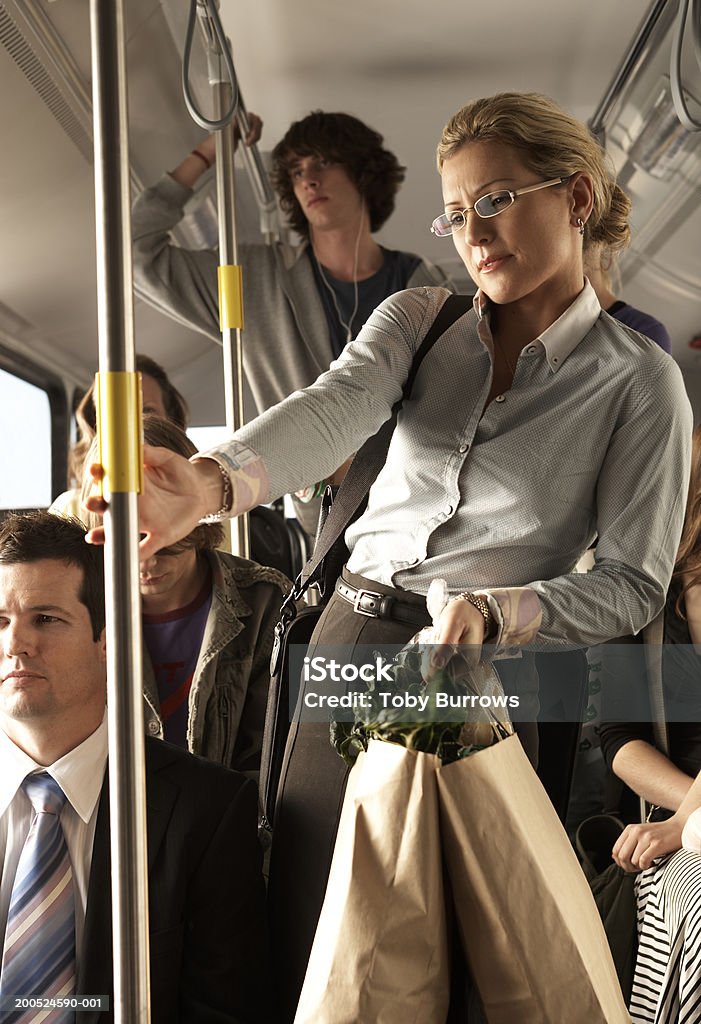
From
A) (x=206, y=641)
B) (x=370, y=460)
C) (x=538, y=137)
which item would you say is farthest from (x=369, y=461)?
(x=206, y=641)

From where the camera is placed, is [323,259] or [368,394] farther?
[323,259]

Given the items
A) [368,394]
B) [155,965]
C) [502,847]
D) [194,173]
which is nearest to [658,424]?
[368,394]

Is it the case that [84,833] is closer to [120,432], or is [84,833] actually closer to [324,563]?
[324,563]

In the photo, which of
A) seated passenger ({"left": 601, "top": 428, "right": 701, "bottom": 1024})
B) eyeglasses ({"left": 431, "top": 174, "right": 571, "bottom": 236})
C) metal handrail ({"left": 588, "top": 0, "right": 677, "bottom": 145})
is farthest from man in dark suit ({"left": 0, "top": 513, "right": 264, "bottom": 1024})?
metal handrail ({"left": 588, "top": 0, "right": 677, "bottom": 145})

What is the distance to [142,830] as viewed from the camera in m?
0.76

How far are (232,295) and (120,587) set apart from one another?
Result: 73 centimetres

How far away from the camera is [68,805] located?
1.00m

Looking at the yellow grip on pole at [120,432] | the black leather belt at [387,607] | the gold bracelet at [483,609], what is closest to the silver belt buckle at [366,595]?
the black leather belt at [387,607]

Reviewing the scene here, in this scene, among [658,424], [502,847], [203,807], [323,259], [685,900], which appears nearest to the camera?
[502,847]

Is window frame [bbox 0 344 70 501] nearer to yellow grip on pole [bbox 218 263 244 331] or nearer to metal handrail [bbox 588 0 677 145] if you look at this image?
yellow grip on pole [bbox 218 263 244 331]

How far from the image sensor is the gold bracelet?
754 millimetres

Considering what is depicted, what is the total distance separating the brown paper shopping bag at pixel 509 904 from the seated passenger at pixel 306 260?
0.52 m

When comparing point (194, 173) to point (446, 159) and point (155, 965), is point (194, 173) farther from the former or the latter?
point (155, 965)

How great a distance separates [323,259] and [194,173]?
340mm
